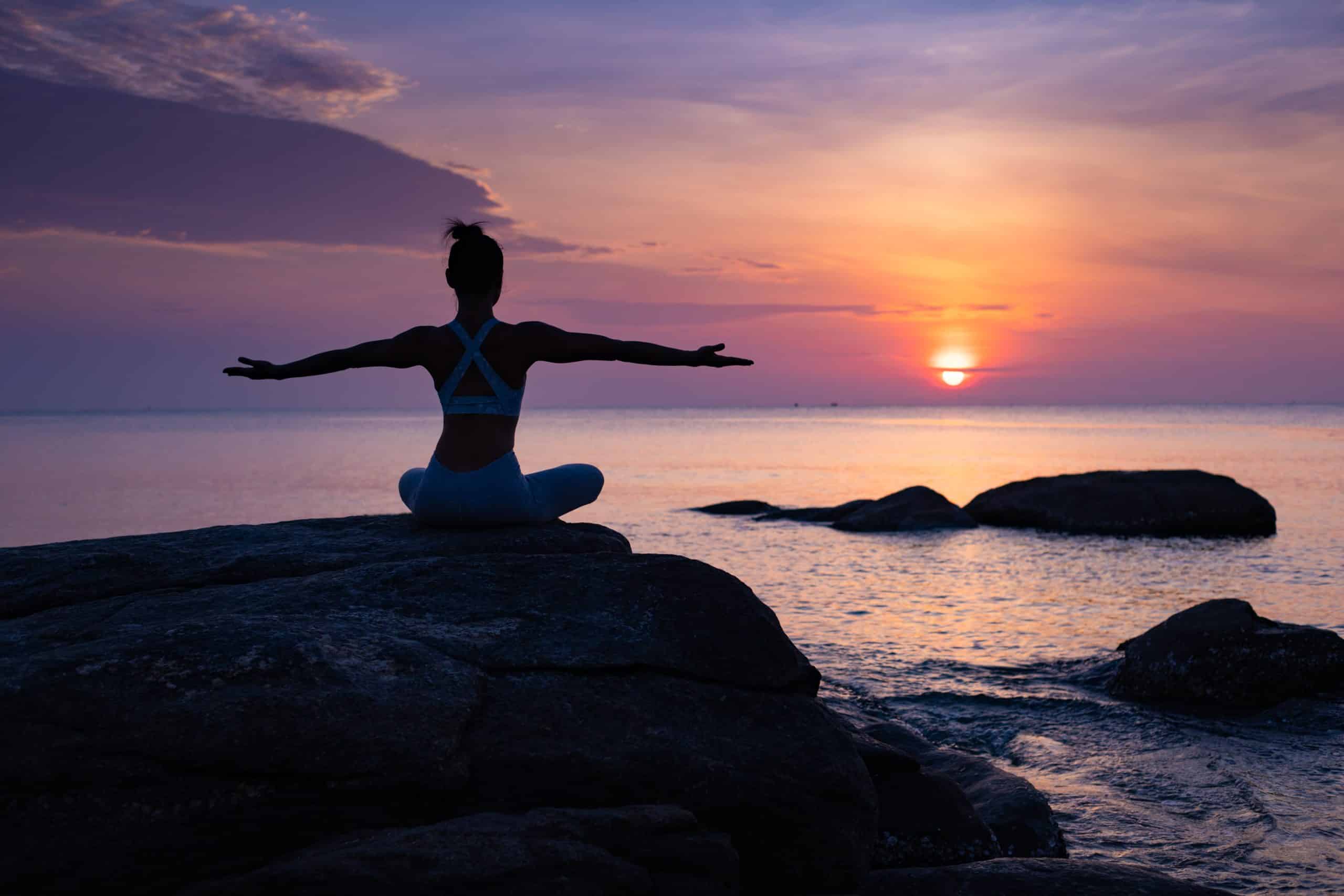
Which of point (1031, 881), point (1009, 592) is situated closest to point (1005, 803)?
point (1031, 881)

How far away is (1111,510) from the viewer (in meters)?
27.8

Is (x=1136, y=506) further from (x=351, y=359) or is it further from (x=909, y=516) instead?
(x=351, y=359)

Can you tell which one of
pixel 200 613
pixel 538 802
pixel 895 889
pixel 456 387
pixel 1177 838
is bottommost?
pixel 1177 838

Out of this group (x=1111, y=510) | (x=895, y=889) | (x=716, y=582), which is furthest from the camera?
(x=1111, y=510)

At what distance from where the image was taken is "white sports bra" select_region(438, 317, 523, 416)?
277 inches

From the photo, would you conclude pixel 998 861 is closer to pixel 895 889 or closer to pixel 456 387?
pixel 895 889

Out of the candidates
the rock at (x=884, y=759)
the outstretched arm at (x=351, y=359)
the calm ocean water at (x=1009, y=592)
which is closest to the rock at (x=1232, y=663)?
the calm ocean water at (x=1009, y=592)

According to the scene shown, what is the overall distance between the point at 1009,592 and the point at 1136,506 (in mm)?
10992

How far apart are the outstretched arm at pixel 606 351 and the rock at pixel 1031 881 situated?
3.35m

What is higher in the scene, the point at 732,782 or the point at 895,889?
the point at 732,782

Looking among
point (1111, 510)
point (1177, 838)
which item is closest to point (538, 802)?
point (1177, 838)

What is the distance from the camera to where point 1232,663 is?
11.6 m

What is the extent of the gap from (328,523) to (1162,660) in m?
10.1

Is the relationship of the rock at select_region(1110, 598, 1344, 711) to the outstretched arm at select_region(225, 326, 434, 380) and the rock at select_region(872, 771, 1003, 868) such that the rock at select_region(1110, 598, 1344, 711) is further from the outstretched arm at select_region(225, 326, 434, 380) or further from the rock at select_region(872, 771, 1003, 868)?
the outstretched arm at select_region(225, 326, 434, 380)
